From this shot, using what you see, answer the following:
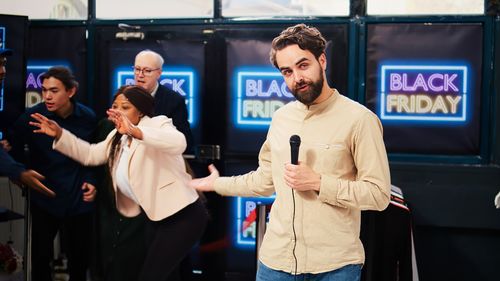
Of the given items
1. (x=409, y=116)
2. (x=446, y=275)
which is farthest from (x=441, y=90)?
(x=446, y=275)

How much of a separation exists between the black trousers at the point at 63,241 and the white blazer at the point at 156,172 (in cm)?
31

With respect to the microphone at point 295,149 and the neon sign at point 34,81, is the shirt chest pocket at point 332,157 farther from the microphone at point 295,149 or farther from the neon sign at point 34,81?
the neon sign at point 34,81

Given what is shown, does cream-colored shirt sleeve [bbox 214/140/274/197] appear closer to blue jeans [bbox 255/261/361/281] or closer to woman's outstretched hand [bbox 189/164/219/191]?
woman's outstretched hand [bbox 189/164/219/191]

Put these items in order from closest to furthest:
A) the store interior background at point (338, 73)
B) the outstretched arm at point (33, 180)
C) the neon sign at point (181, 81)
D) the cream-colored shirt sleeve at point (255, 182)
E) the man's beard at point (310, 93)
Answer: the man's beard at point (310, 93) → the cream-colored shirt sleeve at point (255, 182) → the outstretched arm at point (33, 180) → the store interior background at point (338, 73) → the neon sign at point (181, 81)

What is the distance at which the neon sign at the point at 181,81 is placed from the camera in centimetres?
415

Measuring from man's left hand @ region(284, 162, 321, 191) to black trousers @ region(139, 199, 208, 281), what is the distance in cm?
140

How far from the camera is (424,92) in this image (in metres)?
4.09

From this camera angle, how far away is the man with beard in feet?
7.60

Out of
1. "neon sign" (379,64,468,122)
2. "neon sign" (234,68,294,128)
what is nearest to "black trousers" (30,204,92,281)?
"neon sign" (234,68,294,128)

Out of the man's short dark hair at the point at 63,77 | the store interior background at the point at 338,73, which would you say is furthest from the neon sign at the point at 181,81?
the man's short dark hair at the point at 63,77

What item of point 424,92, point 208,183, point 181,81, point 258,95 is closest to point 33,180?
point 181,81

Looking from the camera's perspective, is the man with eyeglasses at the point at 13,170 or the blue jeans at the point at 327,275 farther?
the man with eyeglasses at the point at 13,170

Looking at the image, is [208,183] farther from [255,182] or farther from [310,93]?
[310,93]

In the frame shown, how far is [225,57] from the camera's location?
167 inches
